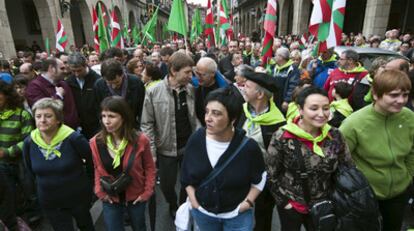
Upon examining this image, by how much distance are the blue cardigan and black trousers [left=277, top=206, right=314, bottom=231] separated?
1.84 m

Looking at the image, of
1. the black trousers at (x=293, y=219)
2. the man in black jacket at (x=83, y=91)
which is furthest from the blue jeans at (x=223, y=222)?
the man in black jacket at (x=83, y=91)

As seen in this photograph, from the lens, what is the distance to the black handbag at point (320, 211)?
2.03 meters

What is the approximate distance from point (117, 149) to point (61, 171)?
1.92 feet

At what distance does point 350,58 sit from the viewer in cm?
438

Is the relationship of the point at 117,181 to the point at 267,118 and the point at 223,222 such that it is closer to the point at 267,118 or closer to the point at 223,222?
the point at 223,222

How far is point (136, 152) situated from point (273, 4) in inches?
177

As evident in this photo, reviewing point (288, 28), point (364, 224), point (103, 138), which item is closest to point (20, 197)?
point (103, 138)

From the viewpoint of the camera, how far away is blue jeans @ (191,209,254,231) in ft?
7.26

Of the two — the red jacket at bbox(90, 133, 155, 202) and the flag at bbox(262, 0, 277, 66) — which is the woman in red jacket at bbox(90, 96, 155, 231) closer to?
the red jacket at bbox(90, 133, 155, 202)

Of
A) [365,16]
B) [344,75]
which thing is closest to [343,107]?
[344,75]

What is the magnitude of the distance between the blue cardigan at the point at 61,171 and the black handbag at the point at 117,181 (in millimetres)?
318

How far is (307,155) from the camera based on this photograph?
6.76 ft

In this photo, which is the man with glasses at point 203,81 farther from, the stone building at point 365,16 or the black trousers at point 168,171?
the stone building at point 365,16

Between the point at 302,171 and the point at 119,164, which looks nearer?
the point at 302,171
